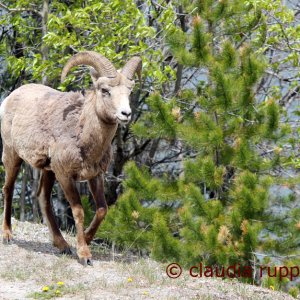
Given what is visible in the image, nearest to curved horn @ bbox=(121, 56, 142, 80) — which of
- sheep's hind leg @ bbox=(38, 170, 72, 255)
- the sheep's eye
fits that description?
the sheep's eye

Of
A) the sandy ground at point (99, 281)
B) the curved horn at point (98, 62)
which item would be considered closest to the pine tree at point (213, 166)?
the sandy ground at point (99, 281)

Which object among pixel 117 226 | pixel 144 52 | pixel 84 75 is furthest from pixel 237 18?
pixel 117 226

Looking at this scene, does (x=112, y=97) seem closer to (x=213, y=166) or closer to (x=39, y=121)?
(x=39, y=121)

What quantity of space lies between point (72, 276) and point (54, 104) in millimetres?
2154

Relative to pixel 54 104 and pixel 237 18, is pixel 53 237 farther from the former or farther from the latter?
pixel 237 18

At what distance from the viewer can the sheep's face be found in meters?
7.76

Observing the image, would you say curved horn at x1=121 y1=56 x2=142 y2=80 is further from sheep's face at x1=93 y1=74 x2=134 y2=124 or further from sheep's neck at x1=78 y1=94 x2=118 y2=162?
sheep's neck at x1=78 y1=94 x2=118 y2=162

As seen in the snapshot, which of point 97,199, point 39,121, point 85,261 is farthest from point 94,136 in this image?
point 85,261

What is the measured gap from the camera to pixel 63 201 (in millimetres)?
16391

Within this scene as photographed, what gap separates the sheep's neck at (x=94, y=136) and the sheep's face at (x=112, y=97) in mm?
129

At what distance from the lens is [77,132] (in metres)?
8.24

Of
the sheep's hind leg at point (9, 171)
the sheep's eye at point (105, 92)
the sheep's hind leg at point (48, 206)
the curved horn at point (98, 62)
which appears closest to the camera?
the sheep's eye at point (105, 92)

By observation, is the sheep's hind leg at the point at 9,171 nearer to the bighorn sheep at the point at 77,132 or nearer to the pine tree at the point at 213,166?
the bighorn sheep at the point at 77,132

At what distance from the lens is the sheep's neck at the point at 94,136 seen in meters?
8.09
